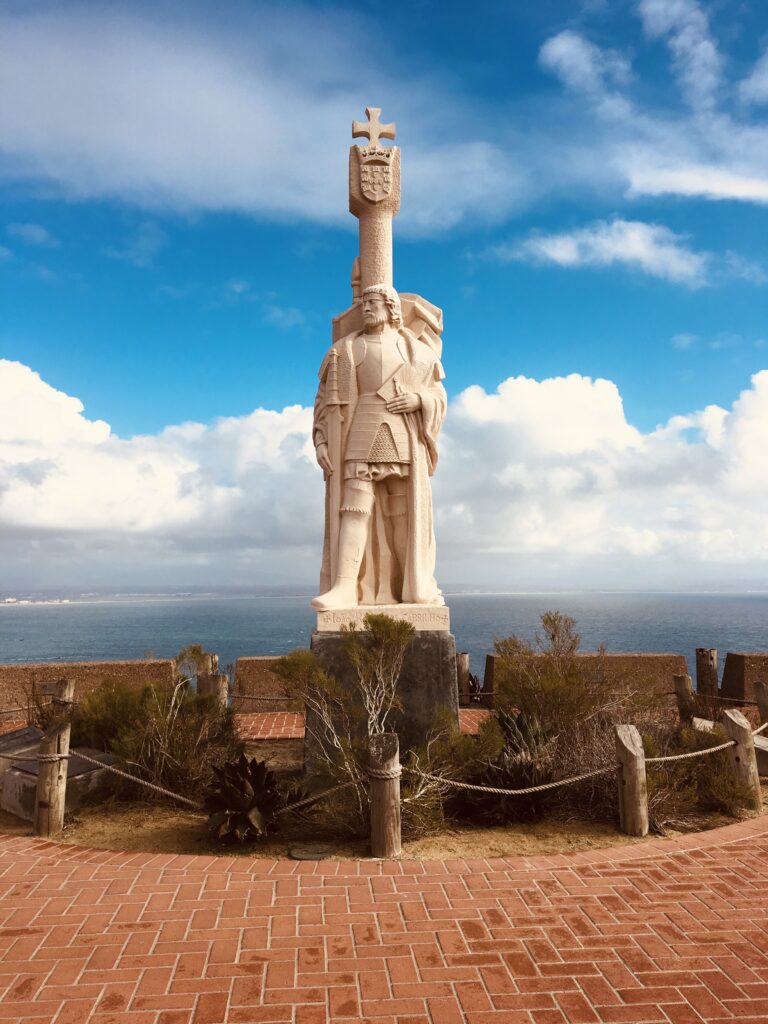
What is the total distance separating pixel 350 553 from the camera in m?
7.16

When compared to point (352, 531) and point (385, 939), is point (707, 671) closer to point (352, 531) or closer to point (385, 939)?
point (352, 531)

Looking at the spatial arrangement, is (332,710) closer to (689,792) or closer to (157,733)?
(157,733)

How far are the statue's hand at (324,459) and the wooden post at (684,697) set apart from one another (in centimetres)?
543

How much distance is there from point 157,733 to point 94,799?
739 millimetres

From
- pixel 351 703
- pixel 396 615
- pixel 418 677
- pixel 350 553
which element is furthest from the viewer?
pixel 350 553

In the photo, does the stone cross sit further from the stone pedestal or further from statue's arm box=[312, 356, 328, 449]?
the stone pedestal

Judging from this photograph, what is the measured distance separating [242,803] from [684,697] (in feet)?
20.9

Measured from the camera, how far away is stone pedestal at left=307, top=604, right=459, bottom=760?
6448 millimetres

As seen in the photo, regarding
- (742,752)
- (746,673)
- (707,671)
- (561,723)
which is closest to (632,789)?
(561,723)

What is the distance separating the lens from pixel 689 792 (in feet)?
19.1

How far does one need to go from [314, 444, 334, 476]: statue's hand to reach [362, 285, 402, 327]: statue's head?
1354 mm

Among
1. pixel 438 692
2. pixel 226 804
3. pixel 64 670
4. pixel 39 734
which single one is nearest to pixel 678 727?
pixel 438 692

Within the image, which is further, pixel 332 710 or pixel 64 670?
pixel 64 670

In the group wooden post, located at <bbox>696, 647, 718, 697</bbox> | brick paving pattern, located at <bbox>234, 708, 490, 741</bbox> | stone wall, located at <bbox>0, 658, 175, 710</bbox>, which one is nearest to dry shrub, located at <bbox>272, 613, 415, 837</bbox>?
brick paving pattern, located at <bbox>234, 708, 490, 741</bbox>
